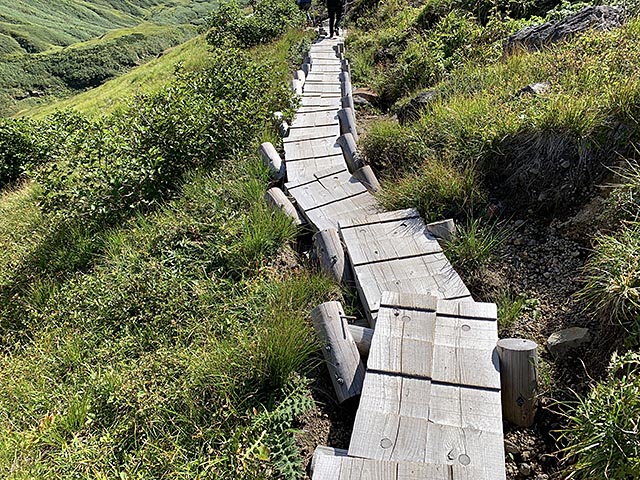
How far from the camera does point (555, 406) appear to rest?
270 cm

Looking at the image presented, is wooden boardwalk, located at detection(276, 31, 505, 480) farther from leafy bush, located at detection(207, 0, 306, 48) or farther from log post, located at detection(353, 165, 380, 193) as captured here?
leafy bush, located at detection(207, 0, 306, 48)

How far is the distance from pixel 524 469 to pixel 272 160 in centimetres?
476

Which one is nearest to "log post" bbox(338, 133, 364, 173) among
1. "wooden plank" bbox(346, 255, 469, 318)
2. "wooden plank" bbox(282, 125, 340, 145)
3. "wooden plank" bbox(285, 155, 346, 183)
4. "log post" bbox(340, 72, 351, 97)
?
"wooden plank" bbox(285, 155, 346, 183)

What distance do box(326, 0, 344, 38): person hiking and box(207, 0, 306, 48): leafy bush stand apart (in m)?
2.17

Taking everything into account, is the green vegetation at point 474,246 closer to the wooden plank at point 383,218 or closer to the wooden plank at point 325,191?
the wooden plank at point 383,218

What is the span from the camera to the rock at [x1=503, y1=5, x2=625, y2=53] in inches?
231

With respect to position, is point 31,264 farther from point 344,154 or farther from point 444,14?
point 444,14

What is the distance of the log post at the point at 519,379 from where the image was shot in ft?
8.29

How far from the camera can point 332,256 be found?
403 cm

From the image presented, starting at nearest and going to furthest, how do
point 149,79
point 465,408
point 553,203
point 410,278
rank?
point 465,408
point 410,278
point 553,203
point 149,79

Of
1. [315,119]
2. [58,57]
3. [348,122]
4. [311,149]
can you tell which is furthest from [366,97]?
[58,57]

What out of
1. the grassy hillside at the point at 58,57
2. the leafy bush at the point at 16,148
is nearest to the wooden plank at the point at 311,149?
the leafy bush at the point at 16,148

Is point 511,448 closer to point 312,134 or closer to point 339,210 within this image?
point 339,210

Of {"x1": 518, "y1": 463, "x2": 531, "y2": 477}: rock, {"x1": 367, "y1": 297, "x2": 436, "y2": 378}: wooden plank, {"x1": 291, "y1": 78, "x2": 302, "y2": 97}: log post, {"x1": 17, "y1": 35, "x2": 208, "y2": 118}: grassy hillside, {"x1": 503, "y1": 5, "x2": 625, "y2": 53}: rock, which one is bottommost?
{"x1": 17, "y1": 35, "x2": 208, "y2": 118}: grassy hillside
